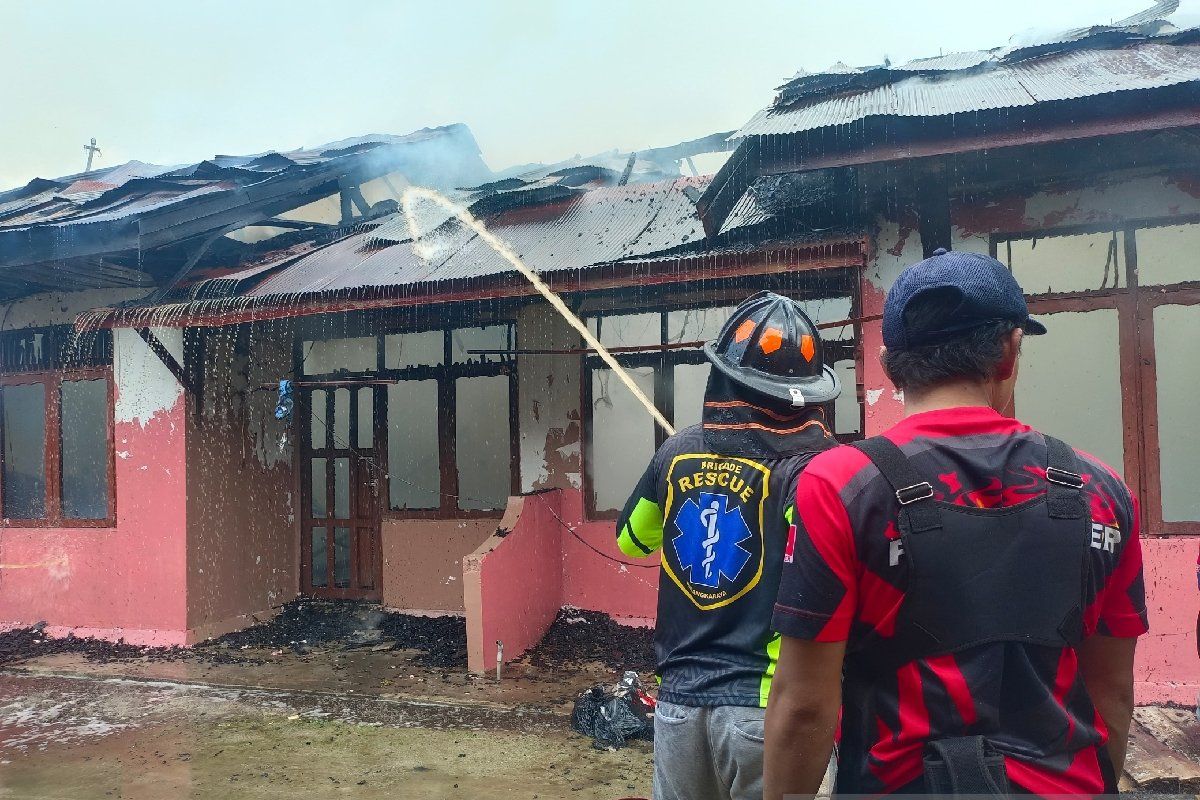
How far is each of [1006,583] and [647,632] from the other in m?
6.23

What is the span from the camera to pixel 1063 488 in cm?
143

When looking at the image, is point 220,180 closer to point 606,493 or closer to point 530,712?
point 606,493

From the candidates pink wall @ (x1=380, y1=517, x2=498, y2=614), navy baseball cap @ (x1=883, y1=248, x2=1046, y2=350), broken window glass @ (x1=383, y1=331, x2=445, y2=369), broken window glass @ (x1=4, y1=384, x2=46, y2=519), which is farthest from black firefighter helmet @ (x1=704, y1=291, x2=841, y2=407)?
broken window glass @ (x1=4, y1=384, x2=46, y2=519)

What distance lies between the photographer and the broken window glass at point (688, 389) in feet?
24.0

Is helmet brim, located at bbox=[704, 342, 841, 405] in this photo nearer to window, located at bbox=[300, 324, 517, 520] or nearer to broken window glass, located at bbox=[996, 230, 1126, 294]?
broken window glass, located at bbox=[996, 230, 1126, 294]

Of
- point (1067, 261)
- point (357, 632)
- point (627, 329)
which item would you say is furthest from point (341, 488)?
point (1067, 261)

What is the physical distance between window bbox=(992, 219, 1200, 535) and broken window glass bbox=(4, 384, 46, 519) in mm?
9610

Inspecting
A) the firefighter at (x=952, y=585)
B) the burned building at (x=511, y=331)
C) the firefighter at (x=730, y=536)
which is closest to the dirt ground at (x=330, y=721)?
the burned building at (x=511, y=331)

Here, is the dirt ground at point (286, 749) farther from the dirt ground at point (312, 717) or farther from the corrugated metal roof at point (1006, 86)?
the corrugated metal roof at point (1006, 86)

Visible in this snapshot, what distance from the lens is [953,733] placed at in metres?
1.37

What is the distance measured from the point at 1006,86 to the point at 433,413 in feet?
19.4

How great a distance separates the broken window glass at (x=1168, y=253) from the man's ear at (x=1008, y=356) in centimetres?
481

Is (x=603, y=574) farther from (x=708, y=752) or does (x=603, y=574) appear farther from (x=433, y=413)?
(x=708, y=752)

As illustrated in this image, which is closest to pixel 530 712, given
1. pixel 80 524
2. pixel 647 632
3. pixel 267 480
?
pixel 647 632
